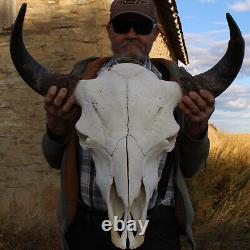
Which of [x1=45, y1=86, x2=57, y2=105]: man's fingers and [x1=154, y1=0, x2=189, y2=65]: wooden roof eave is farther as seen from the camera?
[x1=154, y1=0, x2=189, y2=65]: wooden roof eave

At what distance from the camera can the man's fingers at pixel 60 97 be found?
2.19 m

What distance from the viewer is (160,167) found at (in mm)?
2547

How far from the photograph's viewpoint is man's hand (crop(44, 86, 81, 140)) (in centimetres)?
220

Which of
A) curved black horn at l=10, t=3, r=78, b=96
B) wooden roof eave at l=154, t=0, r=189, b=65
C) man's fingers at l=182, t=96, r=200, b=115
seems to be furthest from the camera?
wooden roof eave at l=154, t=0, r=189, b=65

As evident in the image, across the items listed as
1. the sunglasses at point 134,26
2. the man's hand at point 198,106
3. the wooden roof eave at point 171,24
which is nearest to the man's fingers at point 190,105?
the man's hand at point 198,106

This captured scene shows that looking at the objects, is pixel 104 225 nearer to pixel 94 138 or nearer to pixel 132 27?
pixel 94 138

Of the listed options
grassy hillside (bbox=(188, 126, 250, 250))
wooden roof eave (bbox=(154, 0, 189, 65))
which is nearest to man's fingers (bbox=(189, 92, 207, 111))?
grassy hillside (bbox=(188, 126, 250, 250))

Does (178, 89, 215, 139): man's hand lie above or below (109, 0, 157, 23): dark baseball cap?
below

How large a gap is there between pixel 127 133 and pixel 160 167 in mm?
701

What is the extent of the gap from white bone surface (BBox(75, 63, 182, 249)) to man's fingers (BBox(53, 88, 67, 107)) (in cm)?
13

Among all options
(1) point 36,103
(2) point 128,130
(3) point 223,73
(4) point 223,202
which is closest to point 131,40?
(3) point 223,73

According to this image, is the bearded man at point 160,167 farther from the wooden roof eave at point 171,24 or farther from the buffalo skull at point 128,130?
the wooden roof eave at point 171,24

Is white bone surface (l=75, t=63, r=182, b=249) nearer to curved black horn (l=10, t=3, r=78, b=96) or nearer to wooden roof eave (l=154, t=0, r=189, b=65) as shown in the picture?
curved black horn (l=10, t=3, r=78, b=96)

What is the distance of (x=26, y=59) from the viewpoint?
242 cm
